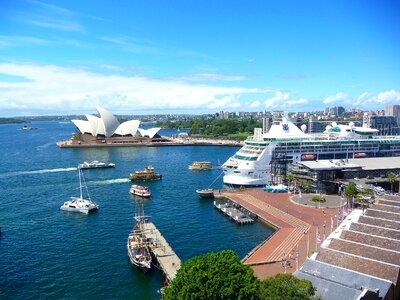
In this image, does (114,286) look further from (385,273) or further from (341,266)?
(385,273)

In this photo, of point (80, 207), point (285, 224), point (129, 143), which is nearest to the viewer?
point (285, 224)

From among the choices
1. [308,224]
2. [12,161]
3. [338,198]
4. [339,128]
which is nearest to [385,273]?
[308,224]

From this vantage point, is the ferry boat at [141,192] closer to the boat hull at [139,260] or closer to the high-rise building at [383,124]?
the boat hull at [139,260]

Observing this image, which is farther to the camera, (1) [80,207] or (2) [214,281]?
(1) [80,207]

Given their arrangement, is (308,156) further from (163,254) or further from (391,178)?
(163,254)

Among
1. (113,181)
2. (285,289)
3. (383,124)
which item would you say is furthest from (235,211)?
(383,124)

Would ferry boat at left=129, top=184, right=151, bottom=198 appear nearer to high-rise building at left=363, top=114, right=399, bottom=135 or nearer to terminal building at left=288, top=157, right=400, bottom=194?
terminal building at left=288, top=157, right=400, bottom=194

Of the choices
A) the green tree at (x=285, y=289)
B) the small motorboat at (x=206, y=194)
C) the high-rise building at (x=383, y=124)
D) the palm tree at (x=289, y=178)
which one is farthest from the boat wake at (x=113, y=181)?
the high-rise building at (x=383, y=124)
